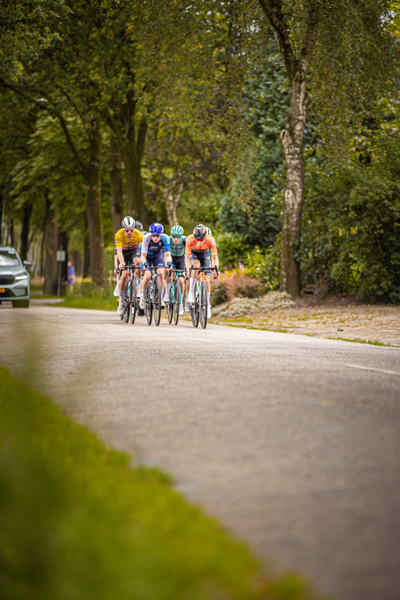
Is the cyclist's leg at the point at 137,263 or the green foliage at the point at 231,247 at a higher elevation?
the green foliage at the point at 231,247

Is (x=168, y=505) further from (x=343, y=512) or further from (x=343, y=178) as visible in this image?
(x=343, y=178)

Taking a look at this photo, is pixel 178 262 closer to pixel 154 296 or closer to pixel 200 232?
pixel 154 296

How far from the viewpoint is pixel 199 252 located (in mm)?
16000

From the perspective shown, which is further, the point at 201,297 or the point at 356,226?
the point at 356,226

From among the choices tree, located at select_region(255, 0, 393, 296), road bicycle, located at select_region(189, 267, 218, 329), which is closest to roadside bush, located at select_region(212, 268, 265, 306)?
tree, located at select_region(255, 0, 393, 296)

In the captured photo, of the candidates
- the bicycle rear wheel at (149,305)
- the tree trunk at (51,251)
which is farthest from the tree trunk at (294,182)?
the tree trunk at (51,251)

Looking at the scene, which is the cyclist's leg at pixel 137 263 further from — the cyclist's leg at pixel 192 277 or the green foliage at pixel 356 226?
the green foliage at pixel 356 226

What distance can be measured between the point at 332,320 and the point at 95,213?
18.4 meters

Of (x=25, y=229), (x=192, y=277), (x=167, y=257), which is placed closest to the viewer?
(x=192, y=277)

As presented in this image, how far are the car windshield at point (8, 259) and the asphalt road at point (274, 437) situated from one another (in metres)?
17.7

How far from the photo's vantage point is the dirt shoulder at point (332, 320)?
46.1ft

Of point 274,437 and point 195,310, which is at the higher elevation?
point 195,310

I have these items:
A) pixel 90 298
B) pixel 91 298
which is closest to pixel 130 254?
pixel 91 298

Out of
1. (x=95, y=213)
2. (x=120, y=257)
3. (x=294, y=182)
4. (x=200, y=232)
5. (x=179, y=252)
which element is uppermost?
(x=95, y=213)
